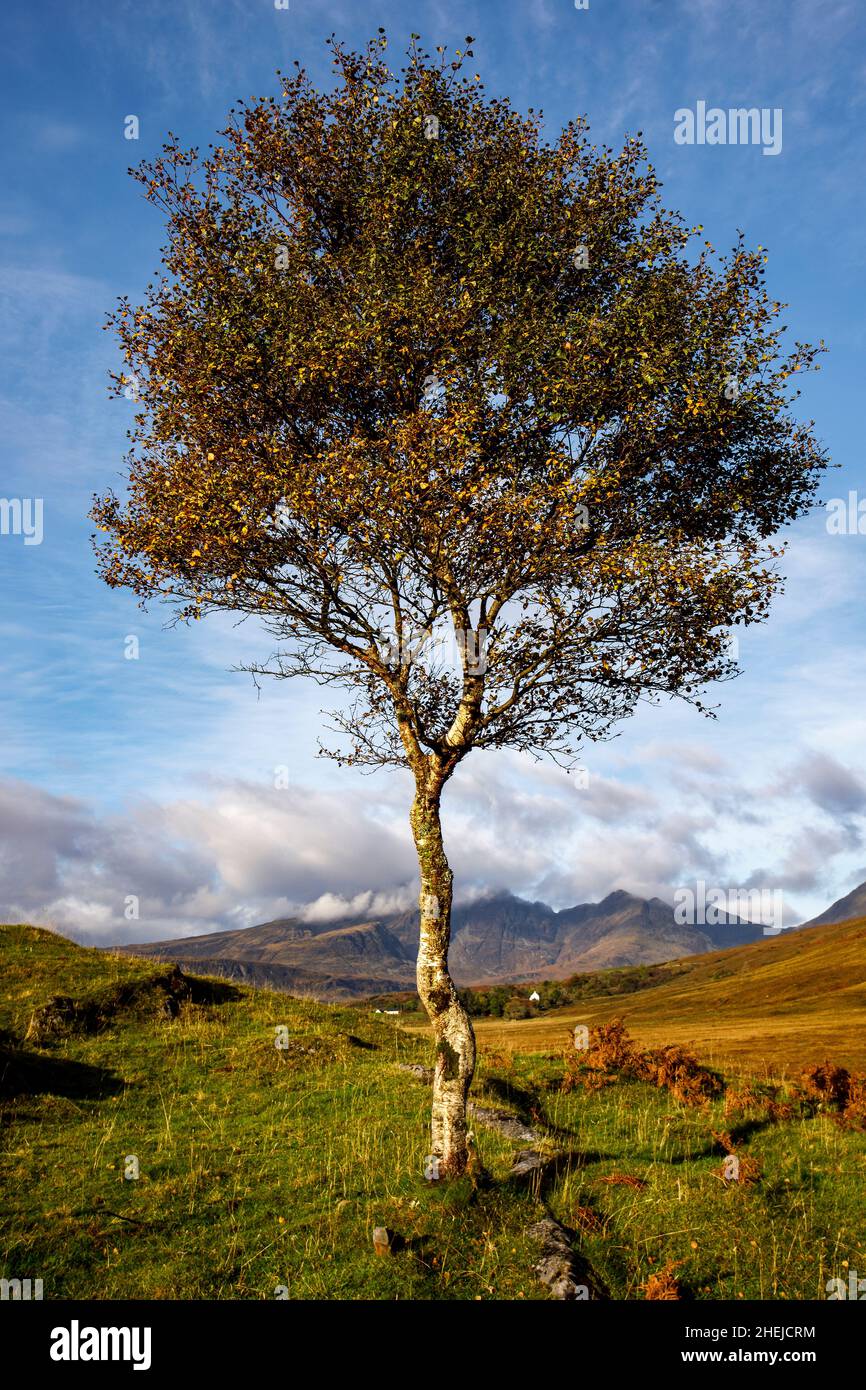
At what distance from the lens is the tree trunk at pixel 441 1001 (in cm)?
1619

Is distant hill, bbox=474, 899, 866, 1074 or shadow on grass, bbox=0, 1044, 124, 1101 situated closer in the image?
shadow on grass, bbox=0, 1044, 124, 1101

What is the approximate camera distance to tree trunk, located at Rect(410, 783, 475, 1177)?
16.2m

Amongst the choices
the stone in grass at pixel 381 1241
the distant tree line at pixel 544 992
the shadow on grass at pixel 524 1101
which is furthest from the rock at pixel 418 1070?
the distant tree line at pixel 544 992

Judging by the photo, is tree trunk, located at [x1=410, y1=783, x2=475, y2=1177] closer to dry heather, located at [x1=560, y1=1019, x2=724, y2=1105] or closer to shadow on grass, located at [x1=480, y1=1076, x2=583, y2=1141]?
shadow on grass, located at [x1=480, y1=1076, x2=583, y2=1141]

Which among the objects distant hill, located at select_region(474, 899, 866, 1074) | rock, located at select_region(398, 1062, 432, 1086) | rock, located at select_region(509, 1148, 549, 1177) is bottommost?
distant hill, located at select_region(474, 899, 866, 1074)

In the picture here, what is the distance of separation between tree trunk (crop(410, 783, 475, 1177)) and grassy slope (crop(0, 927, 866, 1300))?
0.95 meters

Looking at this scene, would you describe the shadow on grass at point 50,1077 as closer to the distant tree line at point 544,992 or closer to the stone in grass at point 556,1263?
the stone in grass at point 556,1263

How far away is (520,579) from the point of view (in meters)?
18.7

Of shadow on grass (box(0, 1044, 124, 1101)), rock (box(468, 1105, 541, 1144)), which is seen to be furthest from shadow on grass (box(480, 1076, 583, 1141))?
shadow on grass (box(0, 1044, 124, 1101))

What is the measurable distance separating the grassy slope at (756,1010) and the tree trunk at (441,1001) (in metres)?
16.7

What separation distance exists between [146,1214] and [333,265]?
21.6 meters

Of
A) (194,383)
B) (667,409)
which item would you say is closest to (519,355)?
(667,409)

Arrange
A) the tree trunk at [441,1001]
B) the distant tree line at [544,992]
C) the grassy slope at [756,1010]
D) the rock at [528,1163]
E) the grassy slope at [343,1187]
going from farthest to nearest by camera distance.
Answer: the distant tree line at [544,992]
the grassy slope at [756,1010]
the rock at [528,1163]
the tree trunk at [441,1001]
the grassy slope at [343,1187]

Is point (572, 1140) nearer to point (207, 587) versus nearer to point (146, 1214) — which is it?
point (146, 1214)
